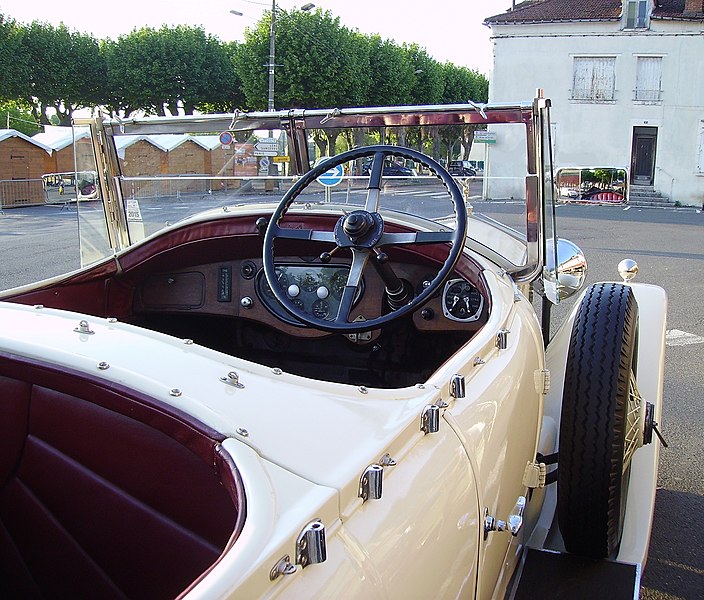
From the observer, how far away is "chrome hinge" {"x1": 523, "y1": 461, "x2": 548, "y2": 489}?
1898 mm

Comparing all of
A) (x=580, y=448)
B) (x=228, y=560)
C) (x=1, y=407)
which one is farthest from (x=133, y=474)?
(x=580, y=448)

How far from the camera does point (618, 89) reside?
24906mm

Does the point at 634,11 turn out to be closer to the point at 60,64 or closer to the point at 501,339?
the point at 60,64

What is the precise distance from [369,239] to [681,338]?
162 inches

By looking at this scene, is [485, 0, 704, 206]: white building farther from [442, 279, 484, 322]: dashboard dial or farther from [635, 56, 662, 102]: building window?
[442, 279, 484, 322]: dashboard dial

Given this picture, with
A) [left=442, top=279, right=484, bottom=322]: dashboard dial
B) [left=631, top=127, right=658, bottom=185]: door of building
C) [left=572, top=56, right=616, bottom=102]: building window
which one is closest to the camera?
[left=442, top=279, right=484, bottom=322]: dashboard dial

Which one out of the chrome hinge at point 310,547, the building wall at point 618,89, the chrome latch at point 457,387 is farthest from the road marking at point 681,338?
the building wall at point 618,89

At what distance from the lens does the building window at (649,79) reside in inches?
969

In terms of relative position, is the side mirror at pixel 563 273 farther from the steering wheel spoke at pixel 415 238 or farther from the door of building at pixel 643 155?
the door of building at pixel 643 155

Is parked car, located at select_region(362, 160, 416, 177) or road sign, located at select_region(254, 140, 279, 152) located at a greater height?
road sign, located at select_region(254, 140, 279, 152)

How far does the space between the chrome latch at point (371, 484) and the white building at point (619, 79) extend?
25.1 m

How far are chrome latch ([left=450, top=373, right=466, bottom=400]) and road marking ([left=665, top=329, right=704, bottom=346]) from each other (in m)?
4.35

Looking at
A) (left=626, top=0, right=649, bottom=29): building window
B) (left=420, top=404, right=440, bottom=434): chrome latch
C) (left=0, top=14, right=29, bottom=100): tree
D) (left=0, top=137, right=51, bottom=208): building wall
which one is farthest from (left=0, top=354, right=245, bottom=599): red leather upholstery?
(left=0, top=14, right=29, bottom=100): tree

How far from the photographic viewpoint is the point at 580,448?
Answer: 1.94m
